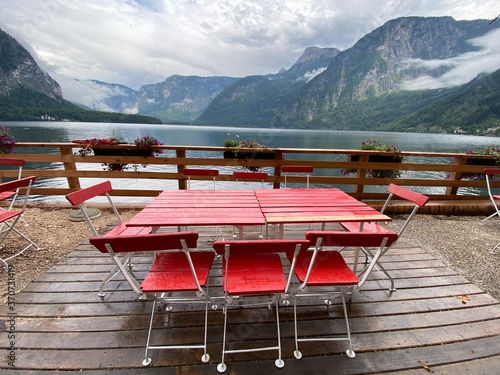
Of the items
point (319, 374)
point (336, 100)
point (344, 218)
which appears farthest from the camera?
point (336, 100)

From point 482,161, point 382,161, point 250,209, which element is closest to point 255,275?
point 250,209

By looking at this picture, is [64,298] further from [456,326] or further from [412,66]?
[412,66]

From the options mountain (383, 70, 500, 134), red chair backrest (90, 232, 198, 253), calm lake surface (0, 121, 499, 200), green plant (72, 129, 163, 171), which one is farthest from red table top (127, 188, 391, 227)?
mountain (383, 70, 500, 134)

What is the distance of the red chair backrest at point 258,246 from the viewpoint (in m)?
1.27

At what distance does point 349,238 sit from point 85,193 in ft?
7.39

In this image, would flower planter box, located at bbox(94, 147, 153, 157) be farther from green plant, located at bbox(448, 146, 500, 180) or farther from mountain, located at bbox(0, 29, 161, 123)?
mountain, located at bbox(0, 29, 161, 123)

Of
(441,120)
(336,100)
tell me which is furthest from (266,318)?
(336,100)

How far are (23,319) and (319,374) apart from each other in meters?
2.22

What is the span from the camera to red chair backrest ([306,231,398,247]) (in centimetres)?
142

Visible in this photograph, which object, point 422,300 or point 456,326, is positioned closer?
point 456,326

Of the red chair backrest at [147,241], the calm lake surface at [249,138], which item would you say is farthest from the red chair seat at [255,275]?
the calm lake surface at [249,138]

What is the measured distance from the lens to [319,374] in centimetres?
147

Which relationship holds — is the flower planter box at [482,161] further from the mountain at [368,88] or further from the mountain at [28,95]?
the mountain at [368,88]

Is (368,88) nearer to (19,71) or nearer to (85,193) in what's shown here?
(85,193)
